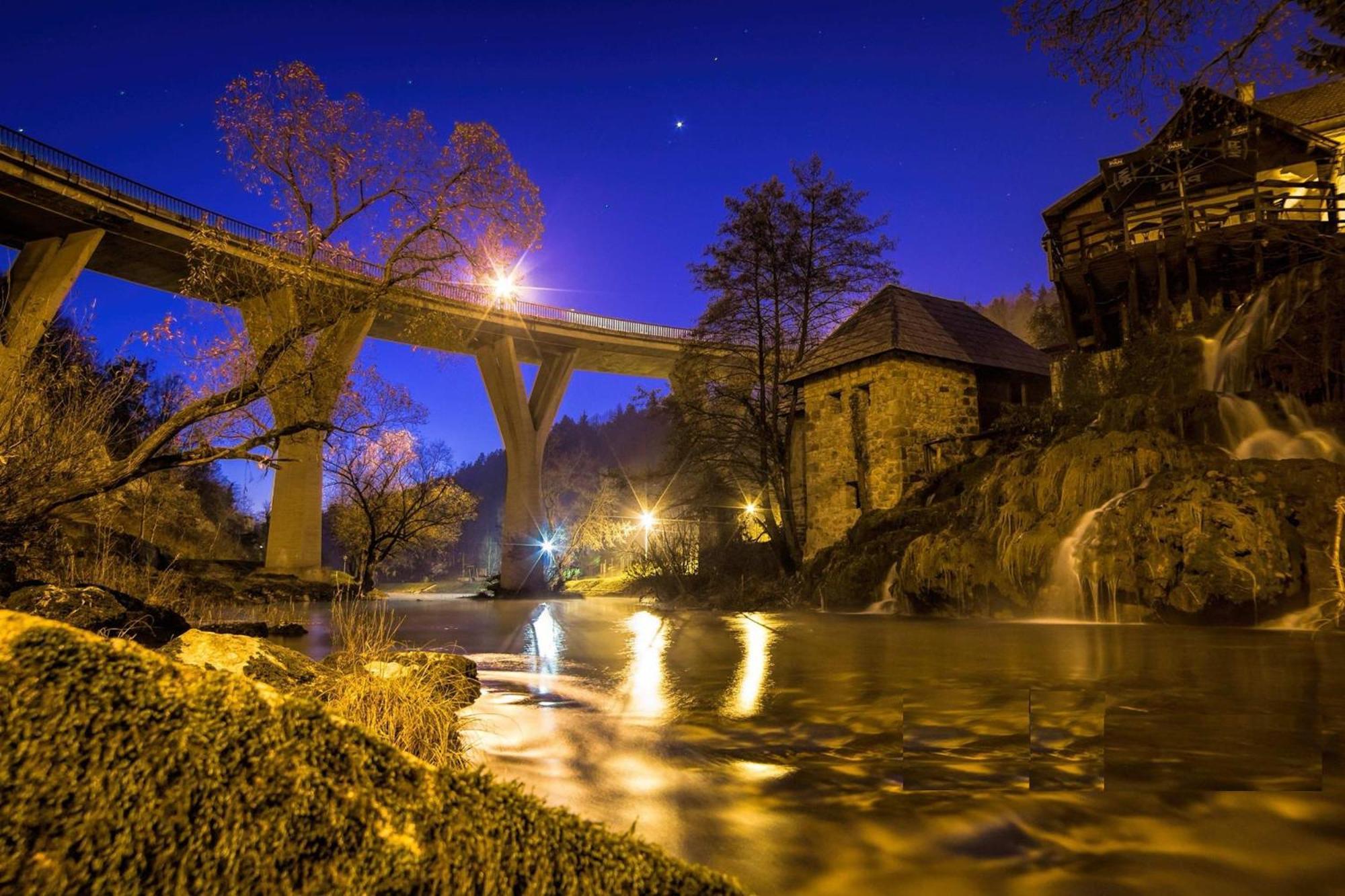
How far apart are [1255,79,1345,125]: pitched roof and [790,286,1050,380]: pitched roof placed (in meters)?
11.6

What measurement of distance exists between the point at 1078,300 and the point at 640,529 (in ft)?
97.7

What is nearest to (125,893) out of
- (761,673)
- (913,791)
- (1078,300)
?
(913,791)

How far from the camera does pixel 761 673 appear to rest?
734cm

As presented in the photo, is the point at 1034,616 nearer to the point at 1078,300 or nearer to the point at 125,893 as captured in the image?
the point at 125,893

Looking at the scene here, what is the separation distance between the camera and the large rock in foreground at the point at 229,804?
3.64 ft

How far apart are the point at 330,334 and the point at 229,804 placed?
34.7 feet

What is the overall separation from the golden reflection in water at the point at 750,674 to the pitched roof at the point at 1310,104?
25750mm

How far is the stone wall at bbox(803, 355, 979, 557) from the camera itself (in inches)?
764

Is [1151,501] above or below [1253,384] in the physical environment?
below

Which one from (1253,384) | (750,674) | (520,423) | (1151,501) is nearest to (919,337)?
(1253,384)

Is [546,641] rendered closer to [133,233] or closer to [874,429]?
[874,429]

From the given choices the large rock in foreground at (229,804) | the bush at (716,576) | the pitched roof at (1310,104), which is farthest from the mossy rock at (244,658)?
the pitched roof at (1310,104)

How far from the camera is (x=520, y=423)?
135 ft

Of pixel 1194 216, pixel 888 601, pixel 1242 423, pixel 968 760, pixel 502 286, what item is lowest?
pixel 968 760
